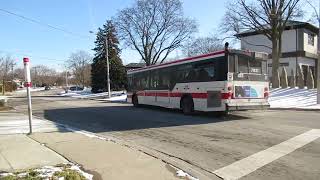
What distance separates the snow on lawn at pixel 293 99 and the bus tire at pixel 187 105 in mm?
6579

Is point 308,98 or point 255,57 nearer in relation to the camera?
point 255,57

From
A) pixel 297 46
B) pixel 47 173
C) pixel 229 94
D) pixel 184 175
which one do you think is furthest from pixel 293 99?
pixel 47 173

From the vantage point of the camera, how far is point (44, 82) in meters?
188

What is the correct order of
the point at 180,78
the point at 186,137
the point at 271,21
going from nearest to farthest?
the point at 186,137
the point at 180,78
the point at 271,21

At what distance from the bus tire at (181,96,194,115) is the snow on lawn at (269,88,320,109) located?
6.58 m

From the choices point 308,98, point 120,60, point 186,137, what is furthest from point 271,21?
point 120,60

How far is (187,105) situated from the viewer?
67.3 ft

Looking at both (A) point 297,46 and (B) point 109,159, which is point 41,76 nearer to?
(A) point 297,46

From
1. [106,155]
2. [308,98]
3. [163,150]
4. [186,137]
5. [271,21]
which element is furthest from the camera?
[271,21]

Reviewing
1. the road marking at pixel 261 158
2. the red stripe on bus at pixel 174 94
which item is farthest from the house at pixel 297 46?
the road marking at pixel 261 158

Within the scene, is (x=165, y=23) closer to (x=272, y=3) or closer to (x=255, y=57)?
(x=272, y=3)

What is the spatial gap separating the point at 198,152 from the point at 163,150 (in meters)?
0.98

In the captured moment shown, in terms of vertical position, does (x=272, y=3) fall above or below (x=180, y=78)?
above

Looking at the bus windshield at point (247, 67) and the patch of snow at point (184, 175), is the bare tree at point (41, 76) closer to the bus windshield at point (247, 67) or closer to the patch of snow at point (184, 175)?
the bus windshield at point (247, 67)
